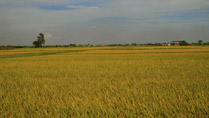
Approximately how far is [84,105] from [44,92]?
6.73ft

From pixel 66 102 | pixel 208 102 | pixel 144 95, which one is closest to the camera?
pixel 208 102

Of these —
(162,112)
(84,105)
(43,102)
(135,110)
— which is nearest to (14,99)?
(43,102)

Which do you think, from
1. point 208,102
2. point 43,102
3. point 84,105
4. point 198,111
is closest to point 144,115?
point 198,111

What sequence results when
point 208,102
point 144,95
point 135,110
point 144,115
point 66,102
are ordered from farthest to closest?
point 144,95 < point 66,102 < point 208,102 < point 135,110 < point 144,115

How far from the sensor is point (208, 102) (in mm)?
3904

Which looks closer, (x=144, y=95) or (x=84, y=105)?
(x=84, y=105)

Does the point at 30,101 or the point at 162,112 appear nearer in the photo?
the point at 162,112

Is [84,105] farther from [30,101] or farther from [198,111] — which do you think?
[198,111]

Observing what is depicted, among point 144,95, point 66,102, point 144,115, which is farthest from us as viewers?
point 144,95

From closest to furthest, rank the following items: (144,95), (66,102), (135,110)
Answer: (135,110)
(66,102)
(144,95)

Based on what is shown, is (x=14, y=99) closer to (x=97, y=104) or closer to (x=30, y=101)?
(x=30, y=101)

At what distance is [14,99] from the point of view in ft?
15.5

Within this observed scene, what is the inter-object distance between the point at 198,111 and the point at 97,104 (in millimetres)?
2228

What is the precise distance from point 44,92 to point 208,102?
4.67 meters
